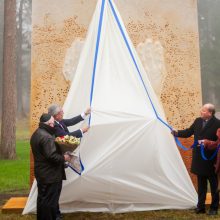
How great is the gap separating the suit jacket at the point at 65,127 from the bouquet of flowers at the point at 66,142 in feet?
1.01

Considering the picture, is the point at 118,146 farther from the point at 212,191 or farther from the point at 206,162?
the point at 212,191

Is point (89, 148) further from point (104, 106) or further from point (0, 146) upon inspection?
point (0, 146)

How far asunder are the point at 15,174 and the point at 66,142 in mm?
5687

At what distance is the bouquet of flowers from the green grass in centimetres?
378

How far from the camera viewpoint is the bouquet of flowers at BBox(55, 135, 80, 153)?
4.83 meters

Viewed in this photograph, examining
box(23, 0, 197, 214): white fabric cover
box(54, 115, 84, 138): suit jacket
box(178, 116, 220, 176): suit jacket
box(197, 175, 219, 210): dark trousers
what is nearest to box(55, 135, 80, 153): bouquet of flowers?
box(54, 115, 84, 138): suit jacket

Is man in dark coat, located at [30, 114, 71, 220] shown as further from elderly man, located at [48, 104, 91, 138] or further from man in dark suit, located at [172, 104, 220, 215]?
man in dark suit, located at [172, 104, 220, 215]

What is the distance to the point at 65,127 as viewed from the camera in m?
5.46

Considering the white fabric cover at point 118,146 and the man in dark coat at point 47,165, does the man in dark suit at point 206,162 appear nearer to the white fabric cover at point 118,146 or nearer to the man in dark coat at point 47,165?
the white fabric cover at point 118,146

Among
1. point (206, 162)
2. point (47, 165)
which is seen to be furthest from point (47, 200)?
point (206, 162)

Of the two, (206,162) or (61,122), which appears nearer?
(61,122)

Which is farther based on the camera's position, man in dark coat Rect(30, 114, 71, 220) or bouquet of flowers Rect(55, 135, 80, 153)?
bouquet of flowers Rect(55, 135, 80, 153)

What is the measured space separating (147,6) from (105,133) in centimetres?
289

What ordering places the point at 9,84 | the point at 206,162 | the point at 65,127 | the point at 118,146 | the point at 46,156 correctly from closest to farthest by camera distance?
the point at 46,156 → the point at 65,127 → the point at 118,146 → the point at 206,162 → the point at 9,84
